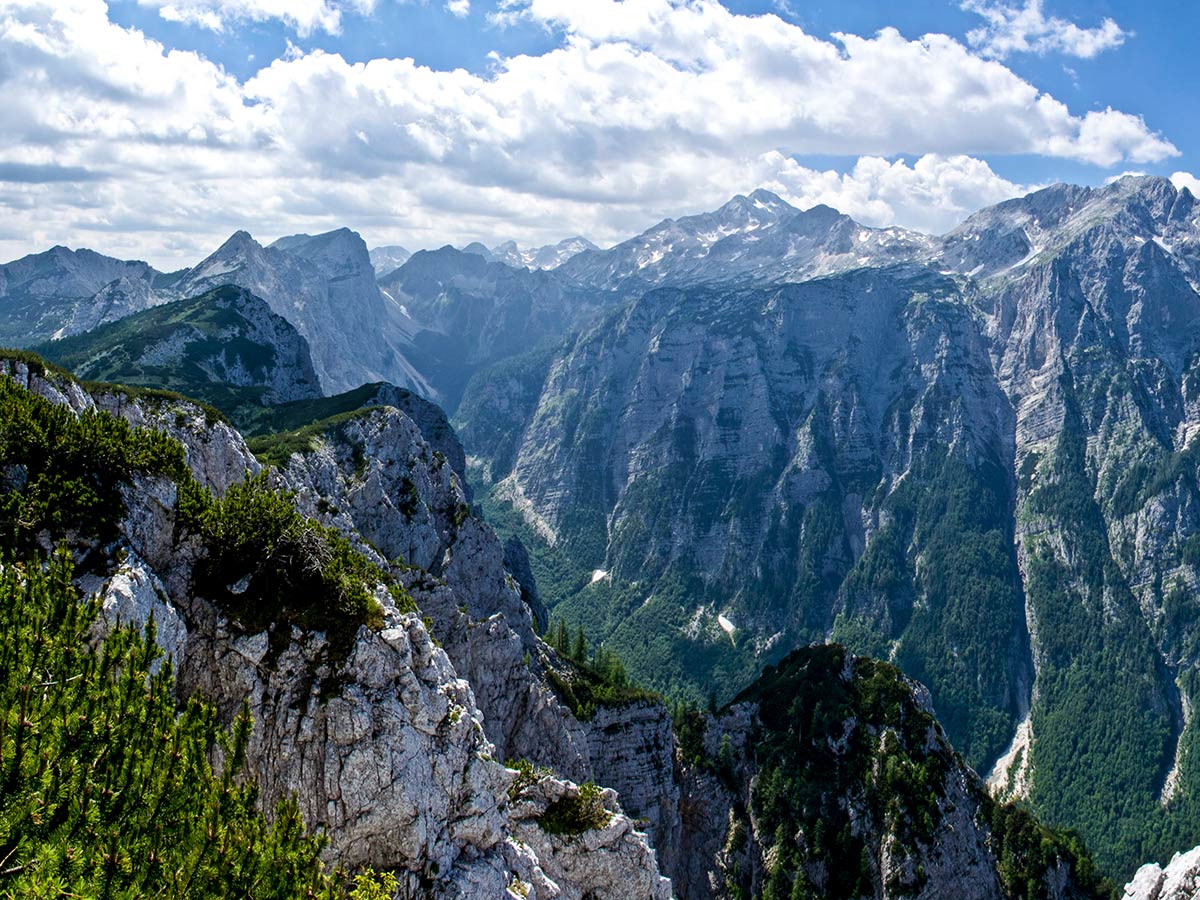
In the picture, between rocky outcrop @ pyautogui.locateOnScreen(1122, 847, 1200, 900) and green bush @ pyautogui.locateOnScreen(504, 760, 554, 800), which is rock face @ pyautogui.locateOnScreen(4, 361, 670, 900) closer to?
green bush @ pyautogui.locateOnScreen(504, 760, 554, 800)

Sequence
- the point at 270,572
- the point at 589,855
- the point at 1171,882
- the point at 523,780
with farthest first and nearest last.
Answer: the point at 1171,882
the point at 523,780
the point at 589,855
the point at 270,572

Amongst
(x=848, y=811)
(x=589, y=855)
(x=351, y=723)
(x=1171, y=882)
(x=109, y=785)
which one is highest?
(x=109, y=785)

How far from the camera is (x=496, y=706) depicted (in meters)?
80.1

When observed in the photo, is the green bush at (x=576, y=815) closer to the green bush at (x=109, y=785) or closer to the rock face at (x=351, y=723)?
the rock face at (x=351, y=723)

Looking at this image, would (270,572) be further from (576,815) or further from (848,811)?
(848,811)

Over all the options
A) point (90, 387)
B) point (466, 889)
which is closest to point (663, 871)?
point (466, 889)

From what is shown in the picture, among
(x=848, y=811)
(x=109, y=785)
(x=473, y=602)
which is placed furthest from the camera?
(x=473, y=602)

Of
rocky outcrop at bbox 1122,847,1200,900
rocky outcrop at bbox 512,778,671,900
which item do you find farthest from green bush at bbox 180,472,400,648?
rocky outcrop at bbox 1122,847,1200,900

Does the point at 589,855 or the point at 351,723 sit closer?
the point at 351,723

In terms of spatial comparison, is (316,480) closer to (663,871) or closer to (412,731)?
(663,871)

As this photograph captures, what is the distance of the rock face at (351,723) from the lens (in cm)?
3466

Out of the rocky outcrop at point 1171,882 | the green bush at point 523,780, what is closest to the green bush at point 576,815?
the green bush at point 523,780

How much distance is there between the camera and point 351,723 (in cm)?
3553

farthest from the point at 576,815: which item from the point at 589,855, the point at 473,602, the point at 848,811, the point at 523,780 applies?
the point at 473,602
